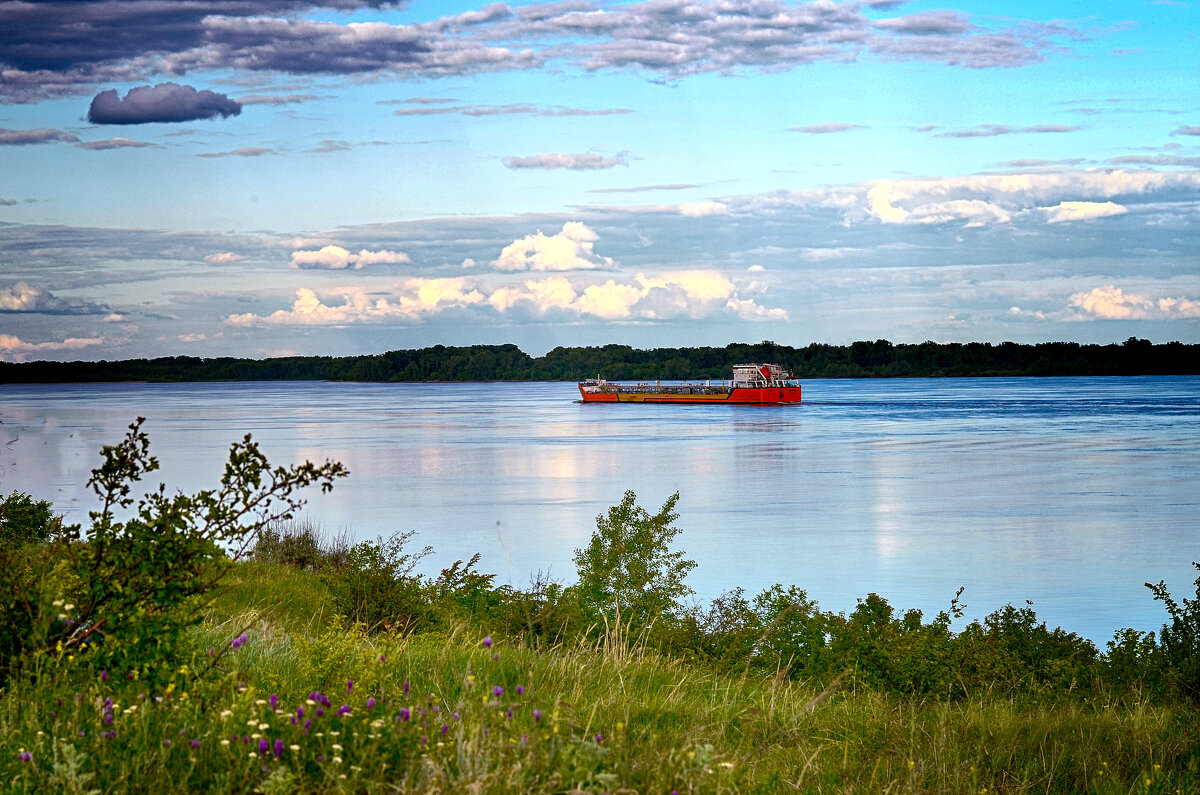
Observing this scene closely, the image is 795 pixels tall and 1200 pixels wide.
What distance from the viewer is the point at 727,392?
137 metres

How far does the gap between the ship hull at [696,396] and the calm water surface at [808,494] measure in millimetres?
33572

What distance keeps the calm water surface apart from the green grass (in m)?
14.8

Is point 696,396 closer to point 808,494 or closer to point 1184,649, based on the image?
point 808,494

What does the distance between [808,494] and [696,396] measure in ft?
300

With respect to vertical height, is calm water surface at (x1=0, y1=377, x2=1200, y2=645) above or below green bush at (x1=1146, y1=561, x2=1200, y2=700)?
below

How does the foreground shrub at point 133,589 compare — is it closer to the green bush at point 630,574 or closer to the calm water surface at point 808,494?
the green bush at point 630,574

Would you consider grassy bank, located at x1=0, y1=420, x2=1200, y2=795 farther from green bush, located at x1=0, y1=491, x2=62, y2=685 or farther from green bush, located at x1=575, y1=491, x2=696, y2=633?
green bush, located at x1=575, y1=491, x2=696, y2=633

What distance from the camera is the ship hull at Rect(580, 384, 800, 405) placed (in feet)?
419

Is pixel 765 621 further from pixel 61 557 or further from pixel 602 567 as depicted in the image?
pixel 61 557

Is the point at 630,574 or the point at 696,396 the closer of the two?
the point at 630,574

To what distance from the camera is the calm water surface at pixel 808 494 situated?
26.6 meters

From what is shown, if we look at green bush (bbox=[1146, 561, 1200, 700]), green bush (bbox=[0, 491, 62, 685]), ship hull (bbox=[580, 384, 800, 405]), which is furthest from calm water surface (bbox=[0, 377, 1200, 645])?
ship hull (bbox=[580, 384, 800, 405])

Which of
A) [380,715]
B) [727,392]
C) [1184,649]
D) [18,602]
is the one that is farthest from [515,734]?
[727,392]

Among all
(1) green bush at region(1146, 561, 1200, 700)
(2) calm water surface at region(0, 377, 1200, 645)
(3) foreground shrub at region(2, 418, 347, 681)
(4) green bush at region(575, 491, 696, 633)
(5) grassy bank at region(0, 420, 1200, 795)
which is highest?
(3) foreground shrub at region(2, 418, 347, 681)
